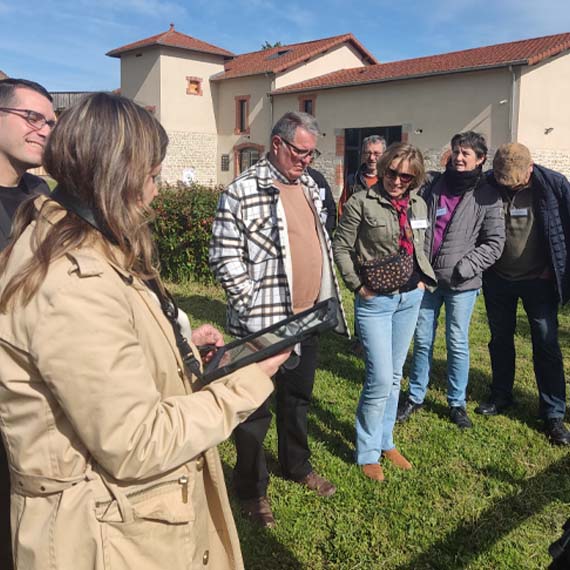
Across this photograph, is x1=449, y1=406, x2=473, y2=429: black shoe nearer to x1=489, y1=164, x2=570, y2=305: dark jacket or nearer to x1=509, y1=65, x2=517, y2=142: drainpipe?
x1=489, y1=164, x2=570, y2=305: dark jacket

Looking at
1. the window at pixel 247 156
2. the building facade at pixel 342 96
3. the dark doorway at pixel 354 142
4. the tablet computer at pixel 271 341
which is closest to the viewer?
the tablet computer at pixel 271 341

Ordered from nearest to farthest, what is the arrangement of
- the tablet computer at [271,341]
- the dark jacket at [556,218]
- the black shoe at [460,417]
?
the tablet computer at [271,341] < the dark jacket at [556,218] < the black shoe at [460,417]

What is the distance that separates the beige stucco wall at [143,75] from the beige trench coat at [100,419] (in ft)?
104

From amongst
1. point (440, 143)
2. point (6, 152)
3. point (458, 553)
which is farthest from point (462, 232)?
point (440, 143)

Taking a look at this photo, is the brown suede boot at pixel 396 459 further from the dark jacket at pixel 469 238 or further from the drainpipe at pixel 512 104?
the drainpipe at pixel 512 104

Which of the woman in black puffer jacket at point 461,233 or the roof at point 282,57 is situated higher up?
the roof at point 282,57

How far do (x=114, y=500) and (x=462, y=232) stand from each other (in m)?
3.46

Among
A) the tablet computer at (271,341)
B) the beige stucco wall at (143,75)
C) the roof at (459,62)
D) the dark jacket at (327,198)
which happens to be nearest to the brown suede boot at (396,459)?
the dark jacket at (327,198)

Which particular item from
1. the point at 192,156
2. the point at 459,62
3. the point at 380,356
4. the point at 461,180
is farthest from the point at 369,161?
the point at 192,156

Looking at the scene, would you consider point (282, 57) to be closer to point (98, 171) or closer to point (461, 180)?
point (461, 180)

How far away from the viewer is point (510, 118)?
20.8 meters

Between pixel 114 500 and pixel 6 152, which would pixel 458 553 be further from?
pixel 6 152

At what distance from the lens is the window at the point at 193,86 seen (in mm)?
32469

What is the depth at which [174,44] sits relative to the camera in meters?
31.4
